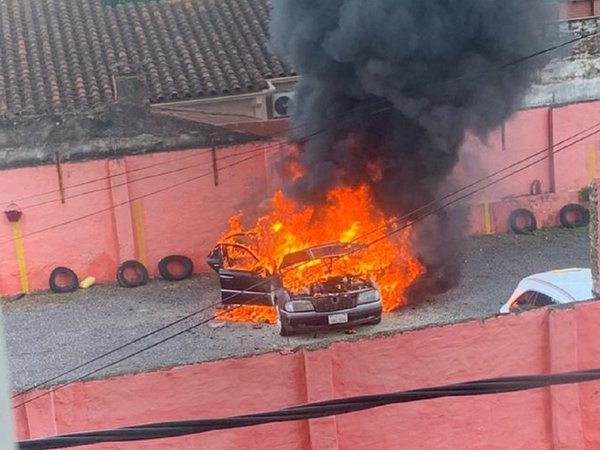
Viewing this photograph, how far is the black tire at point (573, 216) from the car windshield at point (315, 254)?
223 inches

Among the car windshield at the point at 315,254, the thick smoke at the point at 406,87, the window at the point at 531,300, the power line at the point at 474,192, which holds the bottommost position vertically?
the window at the point at 531,300

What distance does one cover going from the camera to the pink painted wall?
591 cm

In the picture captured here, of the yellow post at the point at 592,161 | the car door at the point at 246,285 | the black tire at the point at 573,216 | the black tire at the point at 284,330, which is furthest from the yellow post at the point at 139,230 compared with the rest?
the yellow post at the point at 592,161

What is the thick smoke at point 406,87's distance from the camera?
34.4 feet

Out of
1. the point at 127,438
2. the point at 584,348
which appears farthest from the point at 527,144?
the point at 127,438

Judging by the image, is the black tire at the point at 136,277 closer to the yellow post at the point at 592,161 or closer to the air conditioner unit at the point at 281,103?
the air conditioner unit at the point at 281,103

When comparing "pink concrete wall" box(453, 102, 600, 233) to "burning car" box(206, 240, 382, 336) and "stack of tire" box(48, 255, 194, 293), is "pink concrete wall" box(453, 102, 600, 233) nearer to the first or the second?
"burning car" box(206, 240, 382, 336)

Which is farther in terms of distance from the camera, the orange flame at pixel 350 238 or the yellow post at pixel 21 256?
the yellow post at pixel 21 256

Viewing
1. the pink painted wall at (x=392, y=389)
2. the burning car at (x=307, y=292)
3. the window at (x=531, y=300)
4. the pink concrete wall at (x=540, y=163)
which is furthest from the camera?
the pink concrete wall at (x=540, y=163)

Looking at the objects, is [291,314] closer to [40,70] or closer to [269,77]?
[269,77]

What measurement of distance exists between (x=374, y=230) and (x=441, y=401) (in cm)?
539

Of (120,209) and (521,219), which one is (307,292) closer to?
(120,209)

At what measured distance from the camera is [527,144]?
45.5 feet

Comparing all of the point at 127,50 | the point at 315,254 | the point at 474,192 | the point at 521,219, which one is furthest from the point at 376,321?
the point at 127,50
